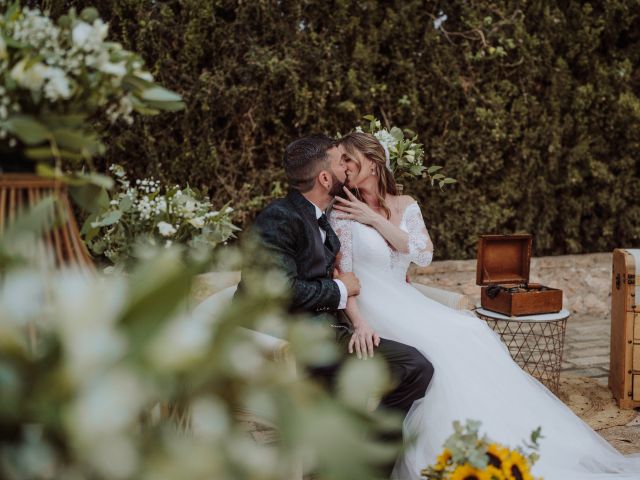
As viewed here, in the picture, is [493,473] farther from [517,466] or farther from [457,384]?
[457,384]

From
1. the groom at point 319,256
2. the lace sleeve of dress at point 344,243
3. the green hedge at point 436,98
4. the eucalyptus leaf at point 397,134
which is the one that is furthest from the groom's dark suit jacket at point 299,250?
the green hedge at point 436,98

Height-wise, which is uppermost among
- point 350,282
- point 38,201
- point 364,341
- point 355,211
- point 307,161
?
point 38,201

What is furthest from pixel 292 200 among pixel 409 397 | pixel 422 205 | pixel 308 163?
pixel 422 205

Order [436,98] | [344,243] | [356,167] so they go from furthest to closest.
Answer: [436,98]
[356,167]
[344,243]

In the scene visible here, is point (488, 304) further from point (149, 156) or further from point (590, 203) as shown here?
point (590, 203)

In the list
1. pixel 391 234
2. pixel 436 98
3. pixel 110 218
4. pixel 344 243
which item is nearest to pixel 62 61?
pixel 110 218

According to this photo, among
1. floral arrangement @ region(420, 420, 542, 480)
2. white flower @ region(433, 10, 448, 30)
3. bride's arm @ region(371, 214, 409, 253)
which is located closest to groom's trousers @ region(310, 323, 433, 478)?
bride's arm @ region(371, 214, 409, 253)

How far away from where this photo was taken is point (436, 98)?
5422 millimetres

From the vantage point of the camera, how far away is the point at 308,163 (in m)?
2.70

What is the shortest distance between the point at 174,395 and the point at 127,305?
0.31 ft

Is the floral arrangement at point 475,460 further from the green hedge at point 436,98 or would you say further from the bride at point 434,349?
the green hedge at point 436,98

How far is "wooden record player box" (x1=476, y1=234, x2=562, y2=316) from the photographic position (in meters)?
3.42

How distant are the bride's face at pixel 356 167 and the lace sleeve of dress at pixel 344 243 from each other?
0.23 metres

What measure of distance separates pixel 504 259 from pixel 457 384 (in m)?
1.42
